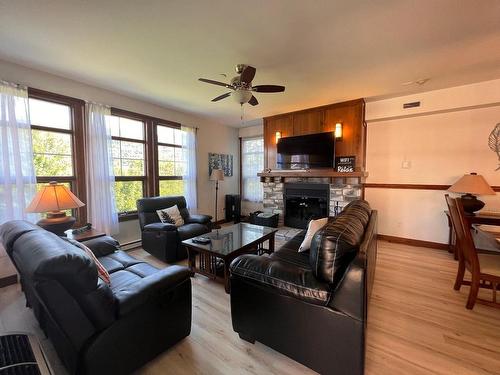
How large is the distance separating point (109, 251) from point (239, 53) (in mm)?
2573

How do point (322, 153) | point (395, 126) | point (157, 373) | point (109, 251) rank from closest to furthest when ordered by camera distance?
point (157, 373) < point (109, 251) < point (395, 126) < point (322, 153)

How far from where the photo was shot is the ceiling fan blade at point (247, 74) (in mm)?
2248

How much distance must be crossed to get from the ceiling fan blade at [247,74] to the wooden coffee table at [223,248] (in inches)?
73.7

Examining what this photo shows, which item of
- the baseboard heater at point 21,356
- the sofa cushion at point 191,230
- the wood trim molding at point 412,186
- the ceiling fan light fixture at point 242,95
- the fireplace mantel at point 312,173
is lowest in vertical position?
the sofa cushion at point 191,230

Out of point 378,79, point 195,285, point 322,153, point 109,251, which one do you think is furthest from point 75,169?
point 378,79

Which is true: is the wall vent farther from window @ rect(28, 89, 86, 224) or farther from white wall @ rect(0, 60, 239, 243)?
window @ rect(28, 89, 86, 224)

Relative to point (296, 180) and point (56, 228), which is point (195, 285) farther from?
point (296, 180)

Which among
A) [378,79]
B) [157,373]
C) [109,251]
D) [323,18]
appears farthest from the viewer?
[378,79]

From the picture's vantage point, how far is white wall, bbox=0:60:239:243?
2.71m

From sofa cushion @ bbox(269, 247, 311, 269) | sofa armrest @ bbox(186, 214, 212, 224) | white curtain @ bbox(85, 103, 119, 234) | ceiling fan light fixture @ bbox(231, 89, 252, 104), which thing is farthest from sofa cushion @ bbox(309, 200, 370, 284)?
white curtain @ bbox(85, 103, 119, 234)

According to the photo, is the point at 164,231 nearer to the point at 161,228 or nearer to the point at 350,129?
the point at 161,228

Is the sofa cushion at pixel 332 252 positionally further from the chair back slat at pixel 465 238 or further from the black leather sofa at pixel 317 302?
the chair back slat at pixel 465 238

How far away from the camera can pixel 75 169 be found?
123 inches

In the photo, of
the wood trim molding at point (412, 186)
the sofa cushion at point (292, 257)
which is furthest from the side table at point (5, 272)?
the wood trim molding at point (412, 186)
